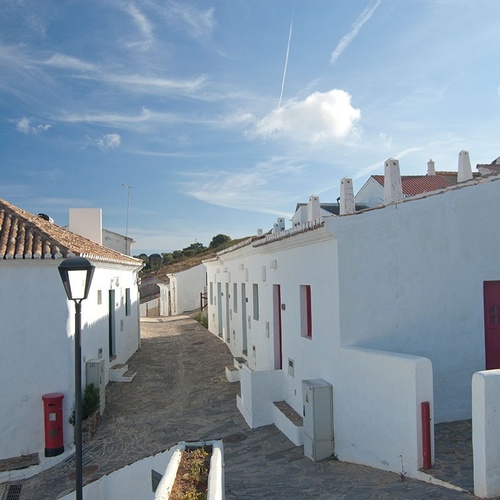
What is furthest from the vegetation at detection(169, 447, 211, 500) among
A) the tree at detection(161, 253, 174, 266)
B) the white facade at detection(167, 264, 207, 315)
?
the tree at detection(161, 253, 174, 266)

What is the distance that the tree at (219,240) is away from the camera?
66669 millimetres

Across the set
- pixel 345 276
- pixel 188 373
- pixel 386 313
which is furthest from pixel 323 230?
pixel 188 373

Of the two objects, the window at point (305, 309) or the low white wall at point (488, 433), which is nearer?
the low white wall at point (488, 433)

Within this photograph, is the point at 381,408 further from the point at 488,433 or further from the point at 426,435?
the point at 488,433

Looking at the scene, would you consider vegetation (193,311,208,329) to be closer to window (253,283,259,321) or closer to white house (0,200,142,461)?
window (253,283,259,321)

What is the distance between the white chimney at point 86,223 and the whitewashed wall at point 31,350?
952cm

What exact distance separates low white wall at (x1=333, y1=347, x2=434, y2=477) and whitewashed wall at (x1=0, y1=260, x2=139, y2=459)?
5.86m

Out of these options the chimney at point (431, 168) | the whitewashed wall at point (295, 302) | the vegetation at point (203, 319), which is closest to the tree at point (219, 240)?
the vegetation at point (203, 319)

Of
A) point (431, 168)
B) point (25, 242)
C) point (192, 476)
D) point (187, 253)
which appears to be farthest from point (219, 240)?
point (192, 476)

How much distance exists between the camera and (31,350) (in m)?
9.59

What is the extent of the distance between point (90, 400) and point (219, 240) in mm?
57252

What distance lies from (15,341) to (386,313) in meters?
7.48

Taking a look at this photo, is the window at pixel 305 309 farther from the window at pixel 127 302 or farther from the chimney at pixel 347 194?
the window at pixel 127 302

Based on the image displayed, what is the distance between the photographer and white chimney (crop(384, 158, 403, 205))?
8539 mm
